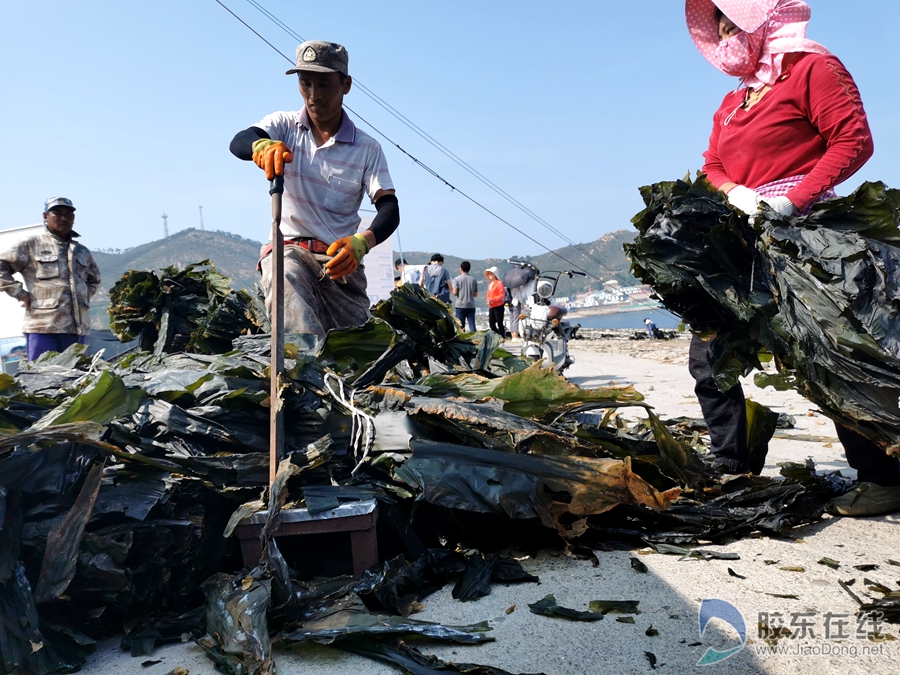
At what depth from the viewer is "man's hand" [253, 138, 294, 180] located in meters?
2.85

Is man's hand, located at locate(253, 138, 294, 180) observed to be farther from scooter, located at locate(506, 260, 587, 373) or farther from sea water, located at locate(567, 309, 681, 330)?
scooter, located at locate(506, 260, 587, 373)

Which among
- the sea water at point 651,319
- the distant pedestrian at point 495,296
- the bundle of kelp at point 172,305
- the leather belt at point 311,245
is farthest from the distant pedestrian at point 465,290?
the leather belt at point 311,245

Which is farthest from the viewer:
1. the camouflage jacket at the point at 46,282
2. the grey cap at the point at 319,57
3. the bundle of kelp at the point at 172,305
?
the camouflage jacket at the point at 46,282

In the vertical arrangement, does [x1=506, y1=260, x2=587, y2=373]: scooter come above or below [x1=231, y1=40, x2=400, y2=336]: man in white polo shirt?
below

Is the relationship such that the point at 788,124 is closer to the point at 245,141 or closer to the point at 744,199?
the point at 744,199

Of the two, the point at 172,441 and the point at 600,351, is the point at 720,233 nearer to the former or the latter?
the point at 172,441

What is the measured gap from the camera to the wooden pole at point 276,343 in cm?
237

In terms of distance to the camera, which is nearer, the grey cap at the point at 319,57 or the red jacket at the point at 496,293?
the grey cap at the point at 319,57

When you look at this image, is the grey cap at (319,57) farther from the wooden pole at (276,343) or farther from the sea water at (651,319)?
the sea water at (651,319)

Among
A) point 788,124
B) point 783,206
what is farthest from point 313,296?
point 788,124

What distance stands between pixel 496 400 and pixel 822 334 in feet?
4.12

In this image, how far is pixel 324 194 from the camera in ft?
12.3

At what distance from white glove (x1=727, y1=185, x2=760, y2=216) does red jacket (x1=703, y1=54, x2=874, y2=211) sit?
0.14m

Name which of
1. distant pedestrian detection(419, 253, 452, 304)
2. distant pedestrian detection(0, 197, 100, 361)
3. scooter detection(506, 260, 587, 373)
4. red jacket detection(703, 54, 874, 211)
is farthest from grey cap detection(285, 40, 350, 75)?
distant pedestrian detection(419, 253, 452, 304)
